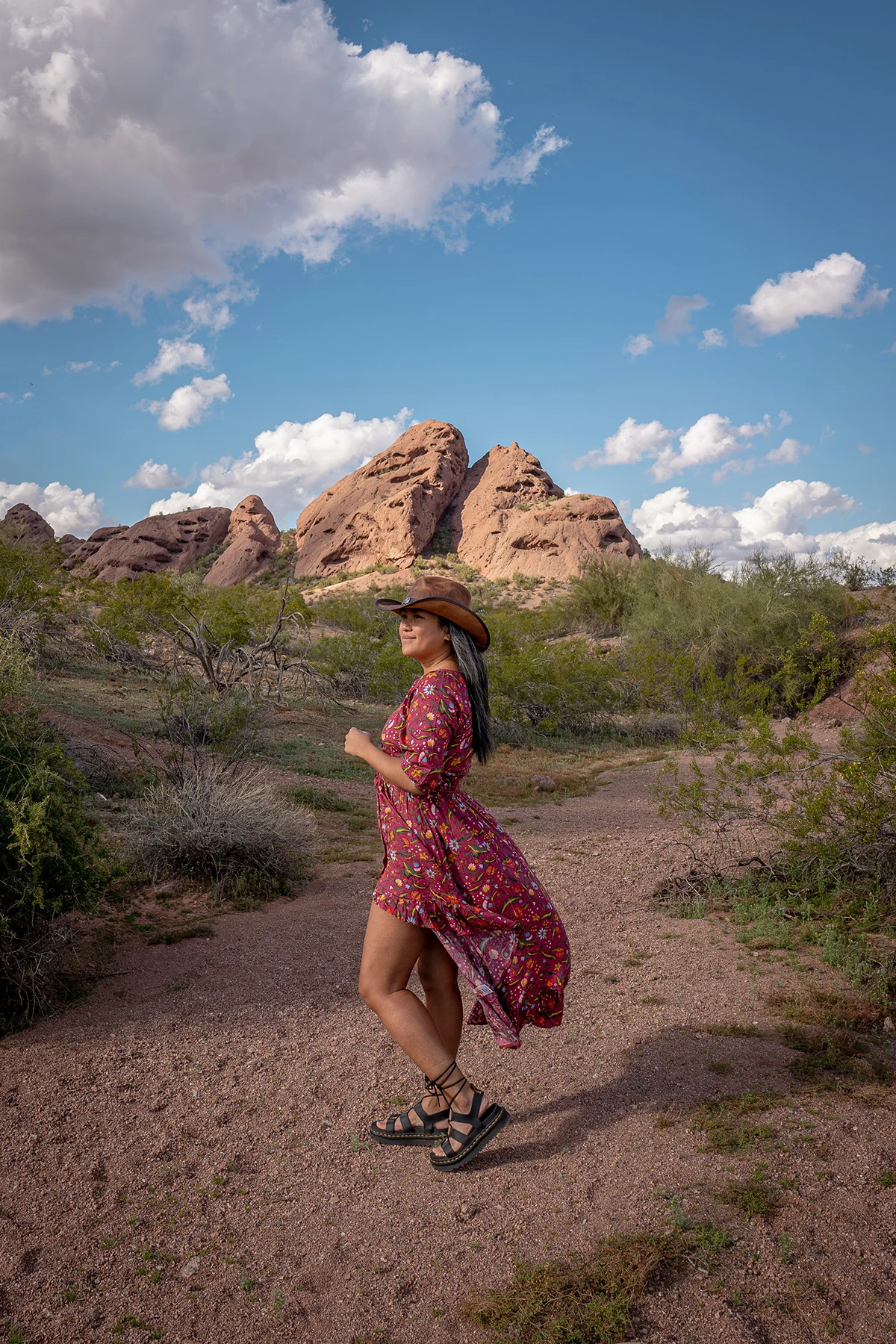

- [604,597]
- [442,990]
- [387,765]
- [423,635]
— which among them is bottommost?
[442,990]

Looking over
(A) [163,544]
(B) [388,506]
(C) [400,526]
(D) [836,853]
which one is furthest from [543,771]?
(A) [163,544]

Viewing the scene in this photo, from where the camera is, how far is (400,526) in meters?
52.6

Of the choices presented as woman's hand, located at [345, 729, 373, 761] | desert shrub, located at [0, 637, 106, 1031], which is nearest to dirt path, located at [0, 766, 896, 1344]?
desert shrub, located at [0, 637, 106, 1031]

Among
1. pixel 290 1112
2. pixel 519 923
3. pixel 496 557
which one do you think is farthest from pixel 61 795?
pixel 496 557

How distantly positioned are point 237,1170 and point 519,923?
1327 mm

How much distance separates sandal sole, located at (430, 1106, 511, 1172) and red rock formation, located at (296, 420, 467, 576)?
49462mm

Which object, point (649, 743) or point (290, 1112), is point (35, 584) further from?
point (290, 1112)

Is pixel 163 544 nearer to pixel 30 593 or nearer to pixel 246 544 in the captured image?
pixel 246 544

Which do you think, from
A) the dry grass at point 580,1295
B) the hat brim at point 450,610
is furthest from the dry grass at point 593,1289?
the hat brim at point 450,610

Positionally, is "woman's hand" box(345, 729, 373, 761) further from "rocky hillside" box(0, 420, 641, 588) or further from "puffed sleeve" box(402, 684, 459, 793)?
"rocky hillside" box(0, 420, 641, 588)

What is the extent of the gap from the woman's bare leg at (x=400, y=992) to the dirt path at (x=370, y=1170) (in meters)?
0.38

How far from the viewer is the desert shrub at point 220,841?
20.0 feet

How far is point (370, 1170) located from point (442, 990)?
2.13 ft

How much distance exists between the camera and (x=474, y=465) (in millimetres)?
58469
